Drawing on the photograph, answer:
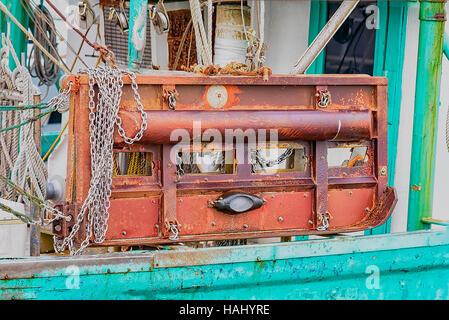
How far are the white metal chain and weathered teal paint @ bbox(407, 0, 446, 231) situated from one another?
2193 mm

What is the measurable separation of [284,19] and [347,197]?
2861mm

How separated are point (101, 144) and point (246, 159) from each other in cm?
98

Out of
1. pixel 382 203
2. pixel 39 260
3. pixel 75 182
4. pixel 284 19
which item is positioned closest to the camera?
pixel 39 260

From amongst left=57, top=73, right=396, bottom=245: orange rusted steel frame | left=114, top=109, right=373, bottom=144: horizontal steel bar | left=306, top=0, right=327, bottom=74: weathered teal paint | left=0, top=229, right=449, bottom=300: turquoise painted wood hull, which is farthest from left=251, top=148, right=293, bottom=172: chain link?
left=306, top=0, right=327, bottom=74: weathered teal paint

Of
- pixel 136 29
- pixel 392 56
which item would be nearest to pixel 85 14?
pixel 136 29

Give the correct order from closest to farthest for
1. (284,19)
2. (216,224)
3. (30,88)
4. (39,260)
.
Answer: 1. (39,260)
2. (216,224)
3. (30,88)
4. (284,19)

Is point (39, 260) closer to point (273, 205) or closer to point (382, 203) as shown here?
point (273, 205)

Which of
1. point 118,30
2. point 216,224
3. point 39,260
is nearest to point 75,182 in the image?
point 39,260

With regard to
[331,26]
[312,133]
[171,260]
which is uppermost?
[331,26]

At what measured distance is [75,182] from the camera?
4.38 m

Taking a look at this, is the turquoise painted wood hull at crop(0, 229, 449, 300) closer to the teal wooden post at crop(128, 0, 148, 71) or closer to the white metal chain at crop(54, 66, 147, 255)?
the white metal chain at crop(54, 66, 147, 255)

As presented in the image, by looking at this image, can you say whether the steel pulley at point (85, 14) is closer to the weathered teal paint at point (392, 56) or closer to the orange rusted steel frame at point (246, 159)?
the orange rusted steel frame at point (246, 159)

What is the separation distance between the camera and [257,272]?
15.2 feet

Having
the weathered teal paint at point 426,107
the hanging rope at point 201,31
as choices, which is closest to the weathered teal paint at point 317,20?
the weathered teal paint at point 426,107
